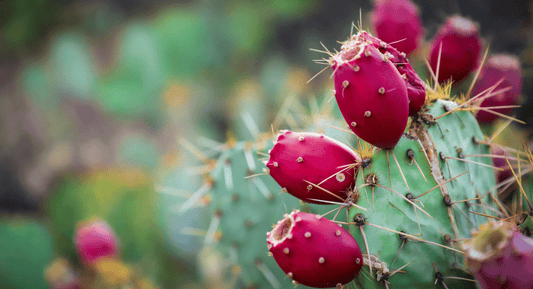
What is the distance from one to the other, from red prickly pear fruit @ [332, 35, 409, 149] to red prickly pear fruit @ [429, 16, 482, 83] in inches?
10.6

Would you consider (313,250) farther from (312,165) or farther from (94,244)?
(94,244)

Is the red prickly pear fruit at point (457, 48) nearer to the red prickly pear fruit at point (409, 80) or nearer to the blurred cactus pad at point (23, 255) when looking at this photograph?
the red prickly pear fruit at point (409, 80)

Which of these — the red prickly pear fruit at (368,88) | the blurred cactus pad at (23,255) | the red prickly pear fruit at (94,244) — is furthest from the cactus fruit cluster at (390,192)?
the blurred cactus pad at (23,255)

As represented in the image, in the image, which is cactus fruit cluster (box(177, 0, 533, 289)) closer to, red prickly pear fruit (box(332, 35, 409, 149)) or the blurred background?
red prickly pear fruit (box(332, 35, 409, 149))

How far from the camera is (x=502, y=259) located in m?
0.27

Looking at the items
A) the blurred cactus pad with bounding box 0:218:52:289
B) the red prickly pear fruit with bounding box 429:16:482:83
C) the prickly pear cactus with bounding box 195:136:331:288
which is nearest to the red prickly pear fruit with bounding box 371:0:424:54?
the red prickly pear fruit with bounding box 429:16:482:83

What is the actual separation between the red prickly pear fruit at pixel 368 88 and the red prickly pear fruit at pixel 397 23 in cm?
23

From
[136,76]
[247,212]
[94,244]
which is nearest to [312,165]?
[247,212]

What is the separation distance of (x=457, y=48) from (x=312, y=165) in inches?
13.7

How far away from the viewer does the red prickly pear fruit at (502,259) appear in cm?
27

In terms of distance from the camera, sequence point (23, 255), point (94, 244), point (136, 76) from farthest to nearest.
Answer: point (136, 76) < point (23, 255) < point (94, 244)

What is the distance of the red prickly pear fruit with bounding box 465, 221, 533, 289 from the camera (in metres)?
0.27

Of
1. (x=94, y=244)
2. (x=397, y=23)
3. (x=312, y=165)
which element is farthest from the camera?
(x=94, y=244)

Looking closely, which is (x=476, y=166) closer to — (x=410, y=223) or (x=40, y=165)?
(x=410, y=223)
